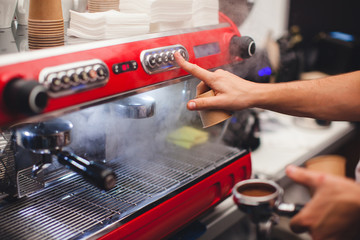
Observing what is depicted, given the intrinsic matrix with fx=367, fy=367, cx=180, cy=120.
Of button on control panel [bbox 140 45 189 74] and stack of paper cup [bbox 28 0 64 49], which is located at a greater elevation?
stack of paper cup [bbox 28 0 64 49]

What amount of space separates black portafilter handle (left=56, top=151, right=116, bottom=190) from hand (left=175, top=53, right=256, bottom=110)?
295mm

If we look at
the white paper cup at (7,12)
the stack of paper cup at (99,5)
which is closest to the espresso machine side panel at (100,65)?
the stack of paper cup at (99,5)

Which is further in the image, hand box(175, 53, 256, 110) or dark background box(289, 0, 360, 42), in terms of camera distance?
dark background box(289, 0, 360, 42)

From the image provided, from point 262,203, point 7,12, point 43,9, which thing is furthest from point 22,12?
point 262,203

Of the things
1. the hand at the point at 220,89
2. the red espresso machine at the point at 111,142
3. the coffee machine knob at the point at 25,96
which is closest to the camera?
the coffee machine knob at the point at 25,96

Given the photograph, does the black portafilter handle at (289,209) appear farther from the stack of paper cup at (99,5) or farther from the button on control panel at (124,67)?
the stack of paper cup at (99,5)

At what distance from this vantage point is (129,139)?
126cm

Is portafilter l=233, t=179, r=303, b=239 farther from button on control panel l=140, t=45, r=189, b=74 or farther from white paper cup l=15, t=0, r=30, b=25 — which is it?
white paper cup l=15, t=0, r=30, b=25

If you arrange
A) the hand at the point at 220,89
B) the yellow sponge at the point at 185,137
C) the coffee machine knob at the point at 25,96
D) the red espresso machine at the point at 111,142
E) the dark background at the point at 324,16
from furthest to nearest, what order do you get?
the dark background at the point at 324,16, the yellow sponge at the point at 185,137, the hand at the point at 220,89, the red espresso machine at the point at 111,142, the coffee machine knob at the point at 25,96

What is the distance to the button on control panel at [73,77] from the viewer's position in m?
0.75

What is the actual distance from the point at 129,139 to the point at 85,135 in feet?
0.65

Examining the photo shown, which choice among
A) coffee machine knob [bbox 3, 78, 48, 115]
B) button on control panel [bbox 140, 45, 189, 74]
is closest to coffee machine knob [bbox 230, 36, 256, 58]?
button on control panel [bbox 140, 45, 189, 74]

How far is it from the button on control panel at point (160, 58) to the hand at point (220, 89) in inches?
0.8

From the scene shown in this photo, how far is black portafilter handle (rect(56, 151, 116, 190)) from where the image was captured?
83 centimetres
